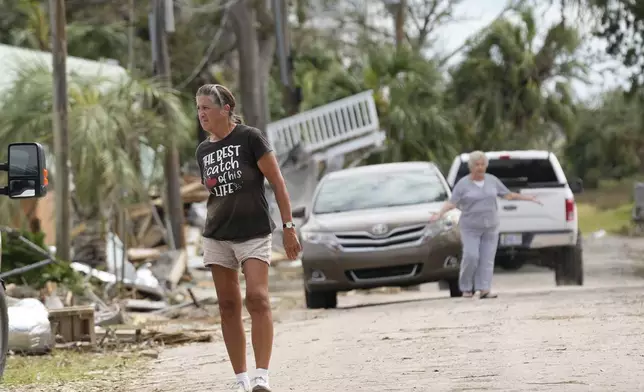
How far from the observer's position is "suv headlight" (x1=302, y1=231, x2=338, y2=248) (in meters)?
17.0

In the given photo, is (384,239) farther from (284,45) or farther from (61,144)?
(284,45)

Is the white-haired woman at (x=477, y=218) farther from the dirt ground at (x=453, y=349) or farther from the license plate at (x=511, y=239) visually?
the license plate at (x=511, y=239)

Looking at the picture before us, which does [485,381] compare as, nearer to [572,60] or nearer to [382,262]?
[382,262]

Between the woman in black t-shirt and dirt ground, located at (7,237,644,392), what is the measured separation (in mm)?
724

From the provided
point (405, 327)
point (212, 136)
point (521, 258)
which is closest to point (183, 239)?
point (521, 258)

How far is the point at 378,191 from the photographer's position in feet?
59.3

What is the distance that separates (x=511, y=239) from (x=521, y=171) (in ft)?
4.31

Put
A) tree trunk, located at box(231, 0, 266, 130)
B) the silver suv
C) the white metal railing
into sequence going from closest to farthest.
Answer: the silver suv
the white metal railing
tree trunk, located at box(231, 0, 266, 130)

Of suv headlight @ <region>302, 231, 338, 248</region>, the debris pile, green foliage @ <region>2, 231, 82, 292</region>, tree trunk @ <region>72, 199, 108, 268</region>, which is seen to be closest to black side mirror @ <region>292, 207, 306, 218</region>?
suv headlight @ <region>302, 231, 338, 248</region>

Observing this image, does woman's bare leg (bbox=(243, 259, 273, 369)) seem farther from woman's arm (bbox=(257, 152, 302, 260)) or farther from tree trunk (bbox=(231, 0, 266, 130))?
tree trunk (bbox=(231, 0, 266, 130))

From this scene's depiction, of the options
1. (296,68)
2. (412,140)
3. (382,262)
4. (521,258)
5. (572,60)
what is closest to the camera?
(382,262)

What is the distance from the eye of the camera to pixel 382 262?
16.8 m

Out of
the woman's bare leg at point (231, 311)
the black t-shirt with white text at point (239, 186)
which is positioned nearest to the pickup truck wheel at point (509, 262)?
the woman's bare leg at point (231, 311)

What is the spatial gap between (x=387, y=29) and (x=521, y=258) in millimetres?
39980
